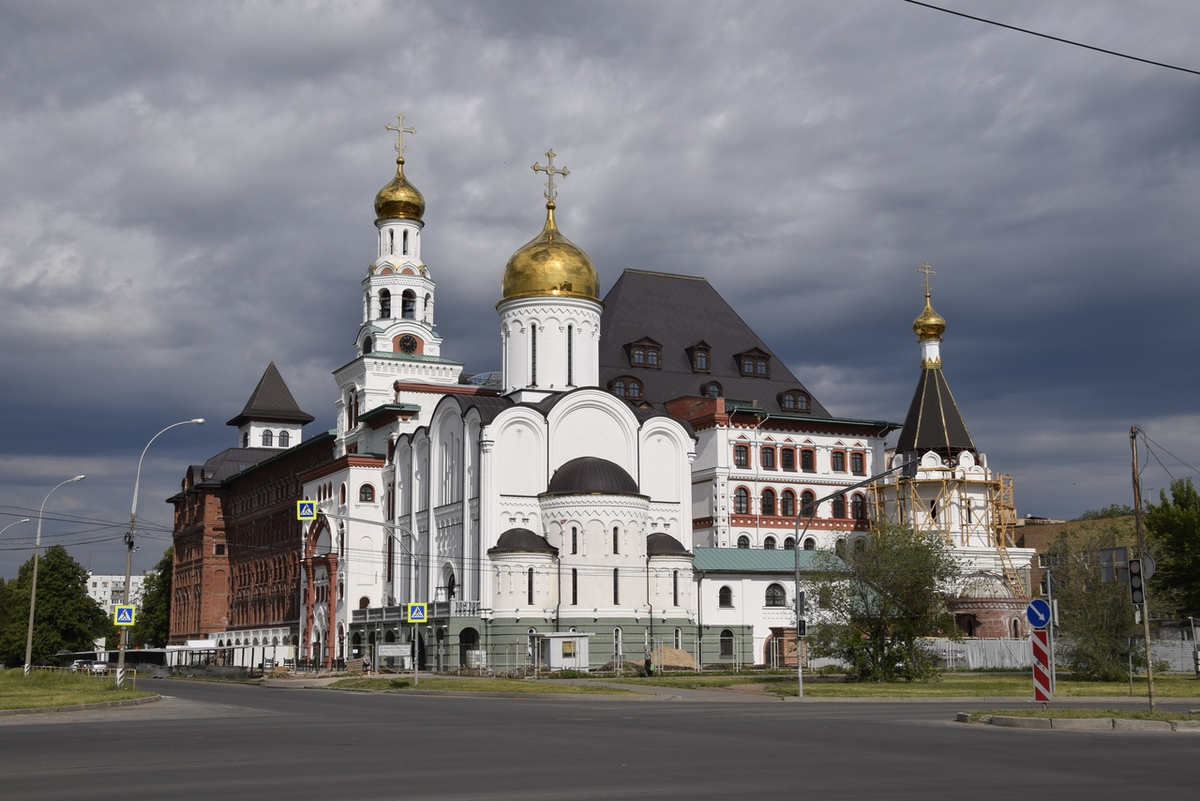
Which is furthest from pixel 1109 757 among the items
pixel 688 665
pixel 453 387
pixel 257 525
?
pixel 257 525

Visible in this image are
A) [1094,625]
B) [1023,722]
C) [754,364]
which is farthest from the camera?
[754,364]

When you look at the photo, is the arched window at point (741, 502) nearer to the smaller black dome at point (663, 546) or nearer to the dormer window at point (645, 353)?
the dormer window at point (645, 353)

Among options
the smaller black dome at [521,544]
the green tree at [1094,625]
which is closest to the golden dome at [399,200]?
the smaller black dome at [521,544]

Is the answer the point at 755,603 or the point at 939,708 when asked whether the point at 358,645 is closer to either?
the point at 755,603

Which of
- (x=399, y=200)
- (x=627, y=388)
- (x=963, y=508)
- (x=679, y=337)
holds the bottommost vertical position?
(x=963, y=508)

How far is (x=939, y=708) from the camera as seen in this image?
30.3m

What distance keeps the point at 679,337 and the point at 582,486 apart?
71.2 ft

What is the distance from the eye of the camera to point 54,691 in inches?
1398

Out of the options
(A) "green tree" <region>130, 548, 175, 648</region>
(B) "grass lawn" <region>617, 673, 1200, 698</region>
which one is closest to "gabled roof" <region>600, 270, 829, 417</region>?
(B) "grass lawn" <region>617, 673, 1200, 698</region>

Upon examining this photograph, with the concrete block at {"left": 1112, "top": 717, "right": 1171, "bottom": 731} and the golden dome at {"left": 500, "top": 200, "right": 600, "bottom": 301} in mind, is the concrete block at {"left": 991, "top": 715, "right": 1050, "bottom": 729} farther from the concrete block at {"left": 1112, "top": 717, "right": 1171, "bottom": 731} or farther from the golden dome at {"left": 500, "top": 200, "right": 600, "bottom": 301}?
the golden dome at {"left": 500, "top": 200, "right": 600, "bottom": 301}

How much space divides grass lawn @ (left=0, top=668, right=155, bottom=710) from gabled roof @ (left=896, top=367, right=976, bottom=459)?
44.6m

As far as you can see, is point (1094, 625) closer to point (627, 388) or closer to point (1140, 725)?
point (1140, 725)

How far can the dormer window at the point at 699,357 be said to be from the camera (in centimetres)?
7719

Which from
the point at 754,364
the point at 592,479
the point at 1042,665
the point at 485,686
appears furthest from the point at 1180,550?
the point at 1042,665
